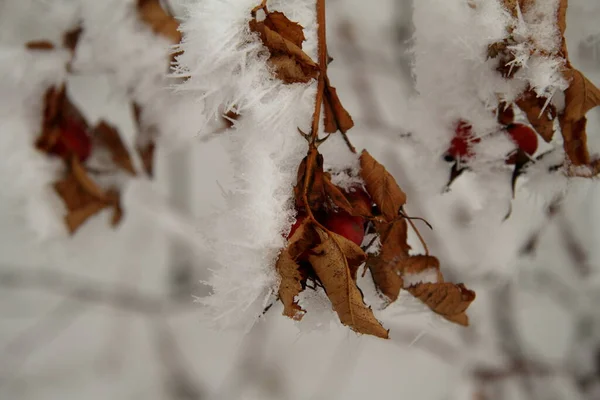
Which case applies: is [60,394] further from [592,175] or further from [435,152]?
[592,175]

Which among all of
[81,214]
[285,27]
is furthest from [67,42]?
[285,27]

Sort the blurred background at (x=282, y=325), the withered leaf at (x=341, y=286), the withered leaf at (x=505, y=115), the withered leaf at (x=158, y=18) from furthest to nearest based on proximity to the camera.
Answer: the blurred background at (x=282, y=325), the withered leaf at (x=158, y=18), the withered leaf at (x=505, y=115), the withered leaf at (x=341, y=286)

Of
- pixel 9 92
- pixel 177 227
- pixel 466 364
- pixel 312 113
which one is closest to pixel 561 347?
pixel 466 364

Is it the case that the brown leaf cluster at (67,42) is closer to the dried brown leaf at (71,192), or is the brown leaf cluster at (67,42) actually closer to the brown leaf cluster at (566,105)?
the dried brown leaf at (71,192)

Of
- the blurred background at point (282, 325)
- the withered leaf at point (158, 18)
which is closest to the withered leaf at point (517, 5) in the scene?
the withered leaf at point (158, 18)

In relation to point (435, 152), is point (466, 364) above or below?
below

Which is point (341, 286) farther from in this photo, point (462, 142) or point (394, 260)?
point (462, 142)
